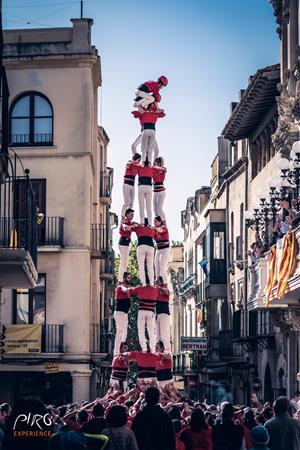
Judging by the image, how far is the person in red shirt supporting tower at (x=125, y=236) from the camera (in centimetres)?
3148

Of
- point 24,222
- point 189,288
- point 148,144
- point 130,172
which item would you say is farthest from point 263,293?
point 189,288

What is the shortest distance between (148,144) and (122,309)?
4.20 metres

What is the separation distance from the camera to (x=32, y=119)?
148 feet

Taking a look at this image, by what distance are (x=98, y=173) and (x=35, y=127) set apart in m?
7.11

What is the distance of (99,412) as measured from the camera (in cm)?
1592

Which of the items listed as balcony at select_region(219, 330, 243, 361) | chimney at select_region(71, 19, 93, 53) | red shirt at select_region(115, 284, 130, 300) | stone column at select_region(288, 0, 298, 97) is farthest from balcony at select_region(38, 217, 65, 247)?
red shirt at select_region(115, 284, 130, 300)

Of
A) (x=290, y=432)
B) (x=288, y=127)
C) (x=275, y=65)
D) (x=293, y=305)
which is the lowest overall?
(x=290, y=432)

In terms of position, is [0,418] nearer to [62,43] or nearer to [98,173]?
[62,43]

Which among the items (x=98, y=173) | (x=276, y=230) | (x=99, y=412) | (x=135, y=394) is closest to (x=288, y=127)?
(x=276, y=230)

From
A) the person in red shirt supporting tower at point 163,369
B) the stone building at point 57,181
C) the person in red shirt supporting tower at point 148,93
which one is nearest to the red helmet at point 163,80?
the person in red shirt supporting tower at point 148,93

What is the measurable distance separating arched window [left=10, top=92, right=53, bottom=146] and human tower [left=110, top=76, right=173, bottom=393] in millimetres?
13711

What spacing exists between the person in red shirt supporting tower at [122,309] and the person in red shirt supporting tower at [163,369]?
1121 mm

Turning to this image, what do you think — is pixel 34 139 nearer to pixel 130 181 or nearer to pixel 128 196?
pixel 130 181

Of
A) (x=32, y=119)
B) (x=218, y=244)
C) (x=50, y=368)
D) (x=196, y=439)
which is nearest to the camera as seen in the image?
(x=196, y=439)
